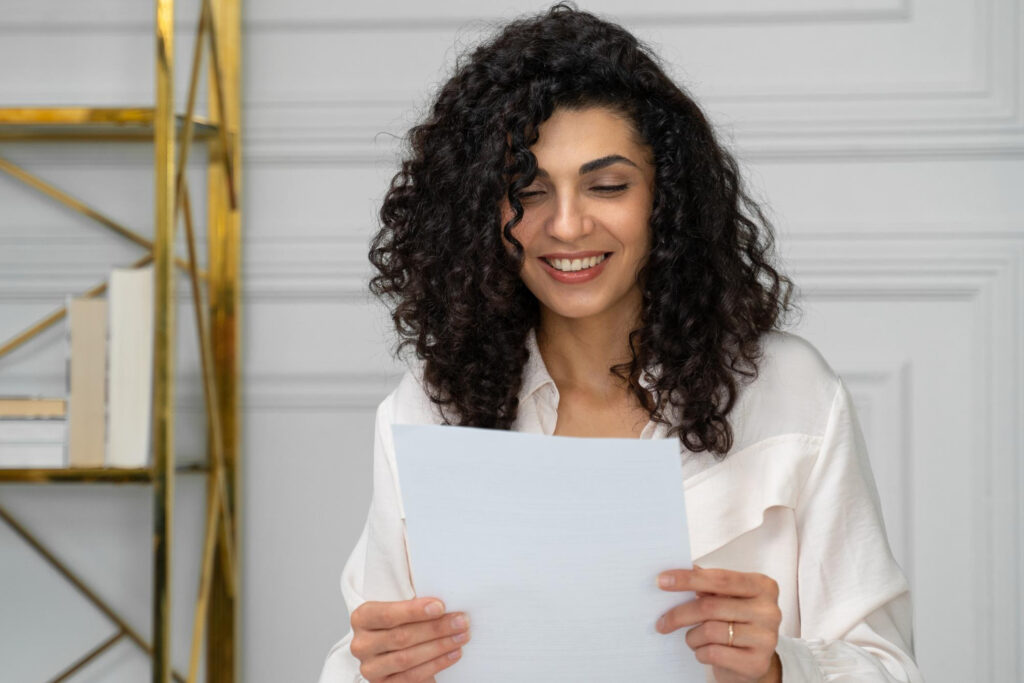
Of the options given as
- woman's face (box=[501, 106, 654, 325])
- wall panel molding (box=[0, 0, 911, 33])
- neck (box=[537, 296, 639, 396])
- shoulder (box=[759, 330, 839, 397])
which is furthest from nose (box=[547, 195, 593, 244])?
wall panel molding (box=[0, 0, 911, 33])

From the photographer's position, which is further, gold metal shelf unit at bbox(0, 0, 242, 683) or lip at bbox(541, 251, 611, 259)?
gold metal shelf unit at bbox(0, 0, 242, 683)

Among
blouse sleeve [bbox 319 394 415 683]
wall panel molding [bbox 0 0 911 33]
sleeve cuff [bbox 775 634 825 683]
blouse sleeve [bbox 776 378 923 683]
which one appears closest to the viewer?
sleeve cuff [bbox 775 634 825 683]

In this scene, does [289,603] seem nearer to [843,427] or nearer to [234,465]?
[234,465]

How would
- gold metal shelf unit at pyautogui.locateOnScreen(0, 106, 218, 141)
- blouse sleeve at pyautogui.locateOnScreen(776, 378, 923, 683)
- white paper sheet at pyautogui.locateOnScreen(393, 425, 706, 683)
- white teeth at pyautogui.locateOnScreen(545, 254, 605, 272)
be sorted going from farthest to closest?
gold metal shelf unit at pyautogui.locateOnScreen(0, 106, 218, 141), white teeth at pyautogui.locateOnScreen(545, 254, 605, 272), blouse sleeve at pyautogui.locateOnScreen(776, 378, 923, 683), white paper sheet at pyautogui.locateOnScreen(393, 425, 706, 683)

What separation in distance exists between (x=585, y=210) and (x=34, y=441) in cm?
108

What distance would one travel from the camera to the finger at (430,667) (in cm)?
106

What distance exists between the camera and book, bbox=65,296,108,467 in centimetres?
183

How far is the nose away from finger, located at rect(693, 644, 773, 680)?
52 centimetres

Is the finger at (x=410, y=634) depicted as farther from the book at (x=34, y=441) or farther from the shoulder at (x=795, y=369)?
the book at (x=34, y=441)

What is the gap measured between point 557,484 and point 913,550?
1318mm

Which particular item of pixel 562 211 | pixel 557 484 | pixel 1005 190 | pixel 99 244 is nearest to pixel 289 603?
pixel 99 244

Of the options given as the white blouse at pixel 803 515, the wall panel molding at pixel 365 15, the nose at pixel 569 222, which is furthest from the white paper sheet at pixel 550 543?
the wall panel molding at pixel 365 15

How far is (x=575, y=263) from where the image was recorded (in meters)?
1.36

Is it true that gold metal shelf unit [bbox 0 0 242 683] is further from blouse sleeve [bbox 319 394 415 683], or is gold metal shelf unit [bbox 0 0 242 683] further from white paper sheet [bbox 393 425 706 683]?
white paper sheet [bbox 393 425 706 683]
